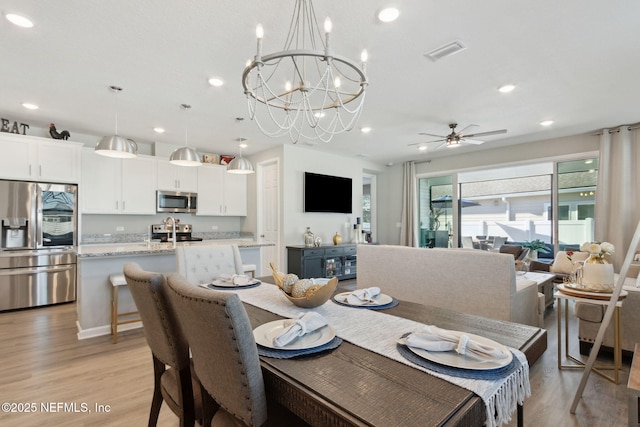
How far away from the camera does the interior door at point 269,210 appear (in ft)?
18.9

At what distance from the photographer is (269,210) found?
603 cm

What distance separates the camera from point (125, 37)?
2.34m

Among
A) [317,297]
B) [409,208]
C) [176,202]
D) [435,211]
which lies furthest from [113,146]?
[435,211]

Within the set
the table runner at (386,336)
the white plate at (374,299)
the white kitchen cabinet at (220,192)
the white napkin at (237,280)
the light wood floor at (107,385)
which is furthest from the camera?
the white kitchen cabinet at (220,192)

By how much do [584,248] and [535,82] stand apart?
1703 mm

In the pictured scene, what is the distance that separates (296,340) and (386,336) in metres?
0.36

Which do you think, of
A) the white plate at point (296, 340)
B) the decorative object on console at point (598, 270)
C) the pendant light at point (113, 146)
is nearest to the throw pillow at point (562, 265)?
the decorative object on console at point (598, 270)

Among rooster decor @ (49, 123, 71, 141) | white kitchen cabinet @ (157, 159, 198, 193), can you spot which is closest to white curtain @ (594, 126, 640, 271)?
white kitchen cabinet @ (157, 159, 198, 193)

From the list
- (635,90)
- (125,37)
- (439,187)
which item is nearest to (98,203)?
(125,37)

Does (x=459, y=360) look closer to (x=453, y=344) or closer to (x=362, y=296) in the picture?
(x=453, y=344)

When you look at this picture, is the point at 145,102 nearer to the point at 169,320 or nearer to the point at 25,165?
the point at 25,165

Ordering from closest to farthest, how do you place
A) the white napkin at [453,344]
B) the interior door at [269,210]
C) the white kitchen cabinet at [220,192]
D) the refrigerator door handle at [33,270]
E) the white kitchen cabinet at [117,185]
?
the white napkin at [453,344], the refrigerator door handle at [33,270], the white kitchen cabinet at [117,185], the interior door at [269,210], the white kitchen cabinet at [220,192]

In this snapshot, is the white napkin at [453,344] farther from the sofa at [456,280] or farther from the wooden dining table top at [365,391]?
the sofa at [456,280]

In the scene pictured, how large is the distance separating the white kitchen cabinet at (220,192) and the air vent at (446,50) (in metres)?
4.53
